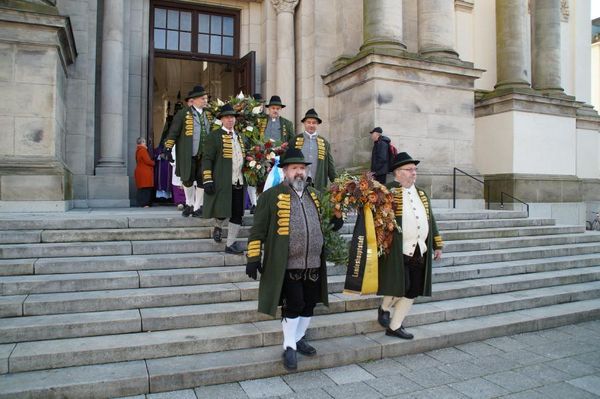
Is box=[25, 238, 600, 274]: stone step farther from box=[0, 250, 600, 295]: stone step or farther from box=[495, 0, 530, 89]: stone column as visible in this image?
box=[495, 0, 530, 89]: stone column

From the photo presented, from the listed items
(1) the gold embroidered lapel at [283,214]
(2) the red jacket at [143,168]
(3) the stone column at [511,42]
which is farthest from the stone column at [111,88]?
(3) the stone column at [511,42]

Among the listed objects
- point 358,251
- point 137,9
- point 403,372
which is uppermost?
point 137,9

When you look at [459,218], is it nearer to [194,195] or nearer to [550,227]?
[550,227]

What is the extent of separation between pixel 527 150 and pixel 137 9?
11.6 metres

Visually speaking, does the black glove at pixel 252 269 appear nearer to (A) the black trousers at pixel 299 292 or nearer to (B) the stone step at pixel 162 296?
(A) the black trousers at pixel 299 292

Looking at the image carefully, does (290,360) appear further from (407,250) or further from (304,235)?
(407,250)

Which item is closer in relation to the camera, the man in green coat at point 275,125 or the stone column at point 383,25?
the man in green coat at point 275,125

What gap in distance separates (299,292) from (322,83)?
944 centimetres

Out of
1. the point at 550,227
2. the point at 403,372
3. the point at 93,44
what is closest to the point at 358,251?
the point at 403,372

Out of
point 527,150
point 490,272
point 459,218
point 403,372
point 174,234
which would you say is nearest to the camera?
point 403,372

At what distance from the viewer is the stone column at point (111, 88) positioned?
11367 mm

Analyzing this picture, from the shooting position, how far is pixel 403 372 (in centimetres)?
484

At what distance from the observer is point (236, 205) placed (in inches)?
266

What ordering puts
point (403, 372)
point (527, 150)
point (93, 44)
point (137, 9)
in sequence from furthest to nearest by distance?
point (527, 150), point (137, 9), point (93, 44), point (403, 372)
